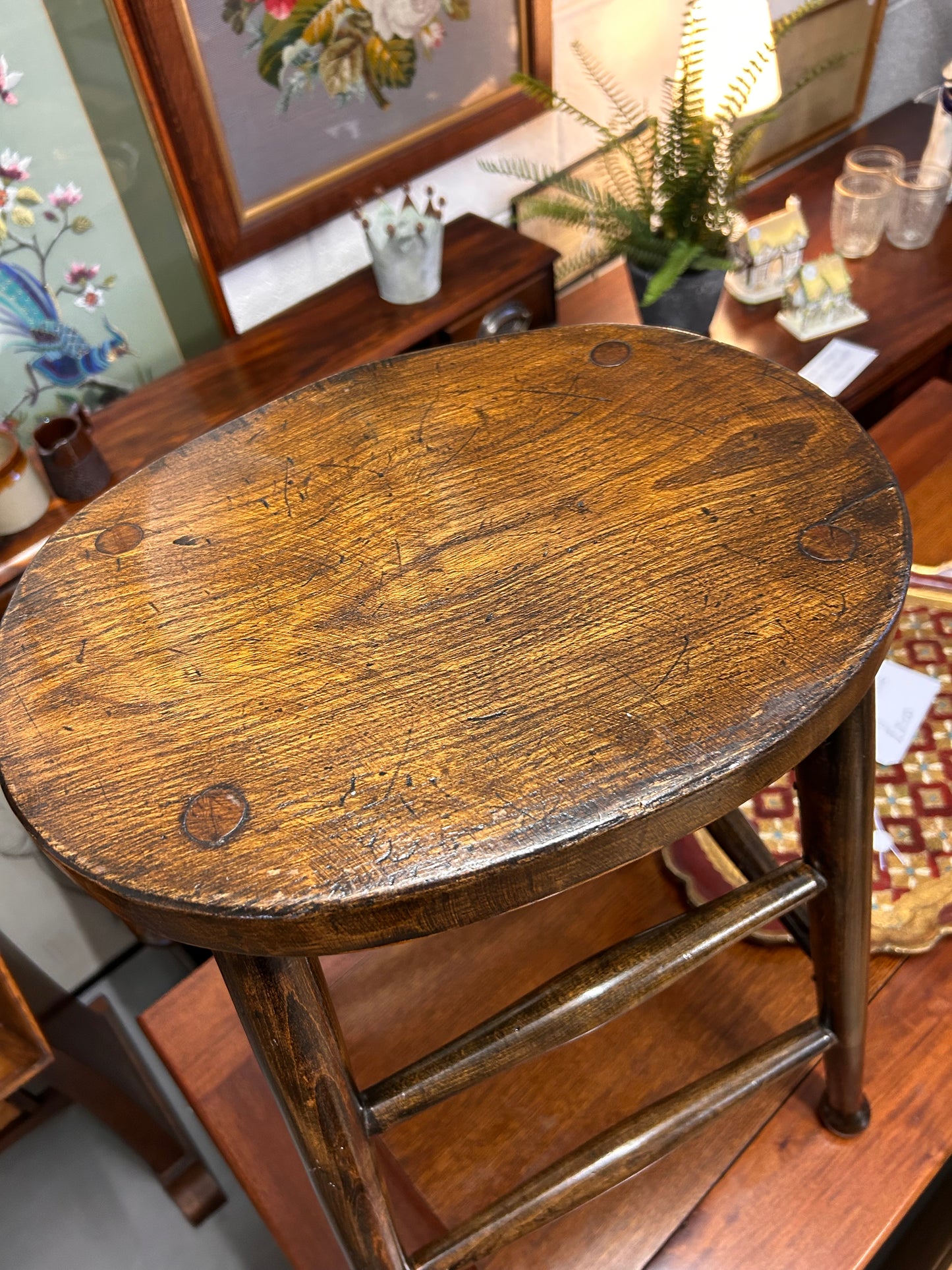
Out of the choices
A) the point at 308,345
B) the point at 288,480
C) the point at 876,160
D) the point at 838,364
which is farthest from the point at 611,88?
the point at 288,480

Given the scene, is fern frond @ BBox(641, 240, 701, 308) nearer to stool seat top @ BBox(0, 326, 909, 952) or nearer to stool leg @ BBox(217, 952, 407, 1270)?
stool seat top @ BBox(0, 326, 909, 952)

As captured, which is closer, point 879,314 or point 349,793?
point 349,793

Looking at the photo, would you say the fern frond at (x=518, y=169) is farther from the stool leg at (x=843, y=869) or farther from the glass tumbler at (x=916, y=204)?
the stool leg at (x=843, y=869)

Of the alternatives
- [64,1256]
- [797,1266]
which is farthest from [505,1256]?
[64,1256]

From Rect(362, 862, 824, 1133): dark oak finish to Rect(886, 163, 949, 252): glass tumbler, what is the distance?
1659 mm

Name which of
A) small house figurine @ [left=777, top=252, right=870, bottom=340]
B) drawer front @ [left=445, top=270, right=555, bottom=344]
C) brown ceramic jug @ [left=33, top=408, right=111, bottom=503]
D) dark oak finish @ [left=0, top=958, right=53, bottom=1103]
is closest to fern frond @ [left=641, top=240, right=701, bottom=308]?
drawer front @ [left=445, top=270, right=555, bottom=344]

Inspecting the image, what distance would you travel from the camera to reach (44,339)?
1.30 m

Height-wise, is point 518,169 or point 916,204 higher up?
point 518,169

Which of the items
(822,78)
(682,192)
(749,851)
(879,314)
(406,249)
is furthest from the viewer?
(822,78)

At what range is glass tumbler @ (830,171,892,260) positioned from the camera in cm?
187

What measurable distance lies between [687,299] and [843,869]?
3.88 ft

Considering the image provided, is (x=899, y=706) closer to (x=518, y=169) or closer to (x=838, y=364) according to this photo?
(x=838, y=364)

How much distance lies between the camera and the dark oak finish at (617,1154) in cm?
76

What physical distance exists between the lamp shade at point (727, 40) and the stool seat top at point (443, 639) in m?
1.04
